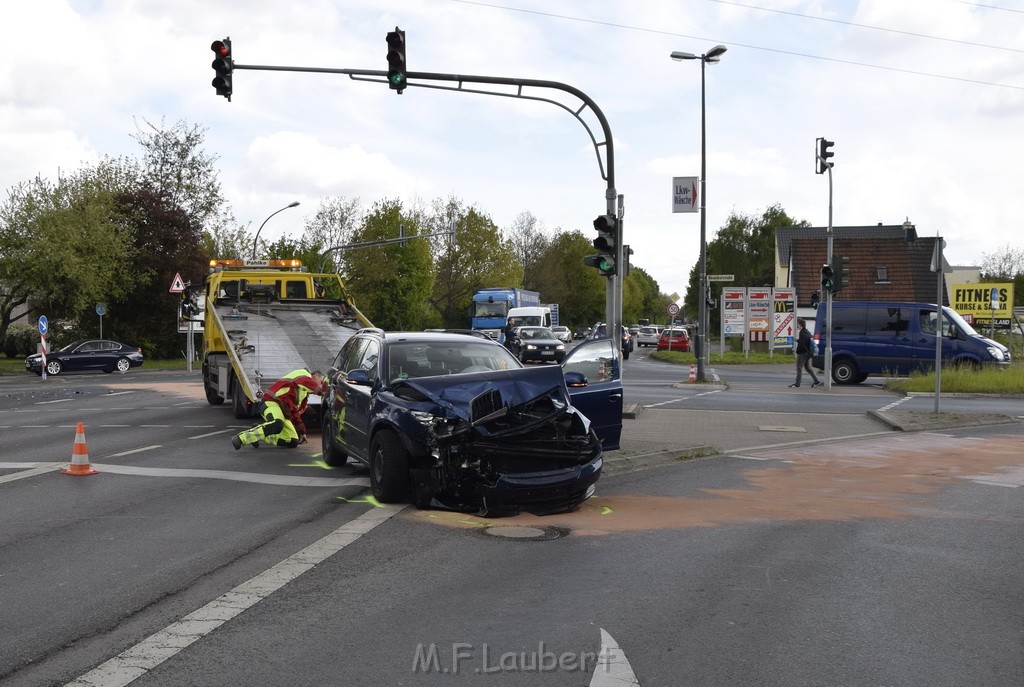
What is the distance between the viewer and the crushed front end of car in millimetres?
8242

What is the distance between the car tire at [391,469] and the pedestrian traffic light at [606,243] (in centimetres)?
794

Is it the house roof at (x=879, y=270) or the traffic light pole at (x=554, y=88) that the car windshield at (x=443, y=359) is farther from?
the house roof at (x=879, y=270)

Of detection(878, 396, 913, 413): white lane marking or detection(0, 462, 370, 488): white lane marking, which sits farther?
detection(878, 396, 913, 413): white lane marking

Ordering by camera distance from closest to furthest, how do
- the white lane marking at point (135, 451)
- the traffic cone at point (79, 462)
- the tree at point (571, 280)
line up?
the traffic cone at point (79, 462), the white lane marking at point (135, 451), the tree at point (571, 280)

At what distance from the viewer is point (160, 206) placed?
47750 mm

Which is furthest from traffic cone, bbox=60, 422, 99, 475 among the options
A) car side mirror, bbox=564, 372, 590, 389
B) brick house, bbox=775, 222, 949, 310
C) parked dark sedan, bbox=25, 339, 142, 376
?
brick house, bbox=775, 222, 949, 310

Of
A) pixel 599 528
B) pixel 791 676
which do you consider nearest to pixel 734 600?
pixel 791 676

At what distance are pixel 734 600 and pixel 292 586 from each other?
2669mm

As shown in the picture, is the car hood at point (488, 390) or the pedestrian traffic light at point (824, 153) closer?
the car hood at point (488, 390)

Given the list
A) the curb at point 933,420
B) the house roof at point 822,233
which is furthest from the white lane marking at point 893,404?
the house roof at point 822,233

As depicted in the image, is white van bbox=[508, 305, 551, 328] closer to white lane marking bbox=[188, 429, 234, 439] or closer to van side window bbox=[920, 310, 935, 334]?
van side window bbox=[920, 310, 935, 334]

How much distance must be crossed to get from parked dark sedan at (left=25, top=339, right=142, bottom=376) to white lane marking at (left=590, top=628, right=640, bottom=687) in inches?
1466

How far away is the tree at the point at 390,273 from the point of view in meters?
69.8

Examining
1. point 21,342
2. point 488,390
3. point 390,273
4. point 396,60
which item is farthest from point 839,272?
point 390,273
